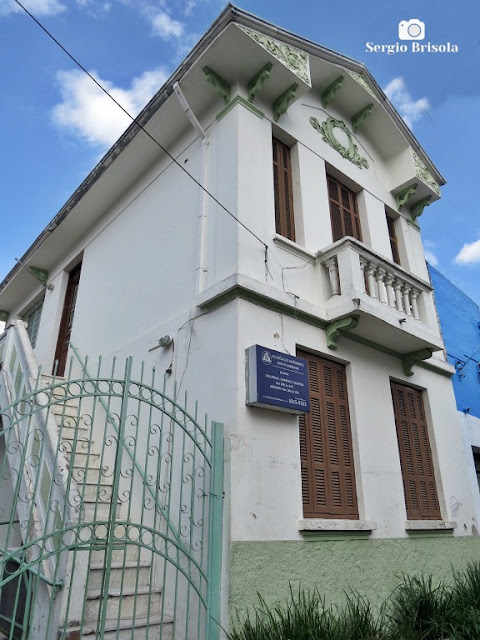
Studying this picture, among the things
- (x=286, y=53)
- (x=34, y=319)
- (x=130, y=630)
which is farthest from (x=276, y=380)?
(x=34, y=319)

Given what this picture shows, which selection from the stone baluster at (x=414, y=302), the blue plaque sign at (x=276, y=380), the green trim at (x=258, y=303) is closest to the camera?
the blue plaque sign at (x=276, y=380)

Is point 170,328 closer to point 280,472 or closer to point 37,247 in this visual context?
point 280,472

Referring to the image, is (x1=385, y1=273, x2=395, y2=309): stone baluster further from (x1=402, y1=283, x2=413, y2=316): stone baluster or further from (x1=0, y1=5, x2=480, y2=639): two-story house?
(x1=402, y1=283, x2=413, y2=316): stone baluster

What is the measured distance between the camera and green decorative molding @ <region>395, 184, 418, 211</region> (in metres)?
9.05

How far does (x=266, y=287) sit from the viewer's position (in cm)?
541

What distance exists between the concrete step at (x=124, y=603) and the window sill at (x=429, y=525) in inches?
130

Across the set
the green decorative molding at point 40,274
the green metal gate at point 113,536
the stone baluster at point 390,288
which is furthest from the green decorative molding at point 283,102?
the green decorative molding at point 40,274

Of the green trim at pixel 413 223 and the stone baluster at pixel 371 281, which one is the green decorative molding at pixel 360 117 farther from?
the stone baluster at pixel 371 281

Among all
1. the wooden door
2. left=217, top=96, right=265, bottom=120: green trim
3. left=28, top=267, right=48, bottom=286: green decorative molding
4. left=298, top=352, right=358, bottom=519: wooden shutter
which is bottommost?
left=298, top=352, right=358, bottom=519: wooden shutter

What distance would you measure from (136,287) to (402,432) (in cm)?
457

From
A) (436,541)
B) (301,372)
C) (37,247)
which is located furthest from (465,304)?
(37,247)

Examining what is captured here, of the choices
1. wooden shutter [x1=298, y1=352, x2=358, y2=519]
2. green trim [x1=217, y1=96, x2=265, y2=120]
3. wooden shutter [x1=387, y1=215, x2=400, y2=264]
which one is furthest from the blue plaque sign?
wooden shutter [x1=387, y1=215, x2=400, y2=264]

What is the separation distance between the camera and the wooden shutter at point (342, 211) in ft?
25.1

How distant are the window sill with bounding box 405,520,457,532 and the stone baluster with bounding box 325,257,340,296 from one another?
3.12m
